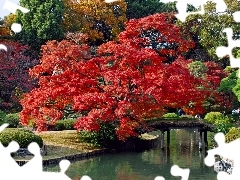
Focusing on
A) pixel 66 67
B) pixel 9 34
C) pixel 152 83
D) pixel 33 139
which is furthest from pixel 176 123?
pixel 9 34

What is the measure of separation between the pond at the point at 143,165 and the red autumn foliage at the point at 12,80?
8167 mm

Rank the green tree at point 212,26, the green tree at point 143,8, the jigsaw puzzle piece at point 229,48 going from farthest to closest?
1. the green tree at point 143,8
2. the green tree at point 212,26
3. the jigsaw puzzle piece at point 229,48

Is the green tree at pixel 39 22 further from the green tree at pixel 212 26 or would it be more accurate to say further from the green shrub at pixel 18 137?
the green shrub at pixel 18 137

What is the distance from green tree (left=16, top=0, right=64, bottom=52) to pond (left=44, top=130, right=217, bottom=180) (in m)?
11.5

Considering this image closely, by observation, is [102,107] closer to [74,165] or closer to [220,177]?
[74,165]

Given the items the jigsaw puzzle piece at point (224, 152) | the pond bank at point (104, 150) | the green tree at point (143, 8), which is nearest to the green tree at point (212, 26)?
the green tree at point (143, 8)

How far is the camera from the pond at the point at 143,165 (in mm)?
14492

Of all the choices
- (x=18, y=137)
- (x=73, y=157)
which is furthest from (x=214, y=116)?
(x=18, y=137)

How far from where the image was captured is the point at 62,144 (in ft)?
61.8

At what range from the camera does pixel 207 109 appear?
26.5m

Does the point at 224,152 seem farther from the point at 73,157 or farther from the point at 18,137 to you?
the point at 73,157

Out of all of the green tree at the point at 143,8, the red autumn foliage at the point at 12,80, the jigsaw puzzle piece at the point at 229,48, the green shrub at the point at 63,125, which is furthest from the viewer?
the green tree at the point at 143,8

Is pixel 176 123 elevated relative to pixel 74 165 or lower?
elevated

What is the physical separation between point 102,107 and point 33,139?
3009 millimetres
